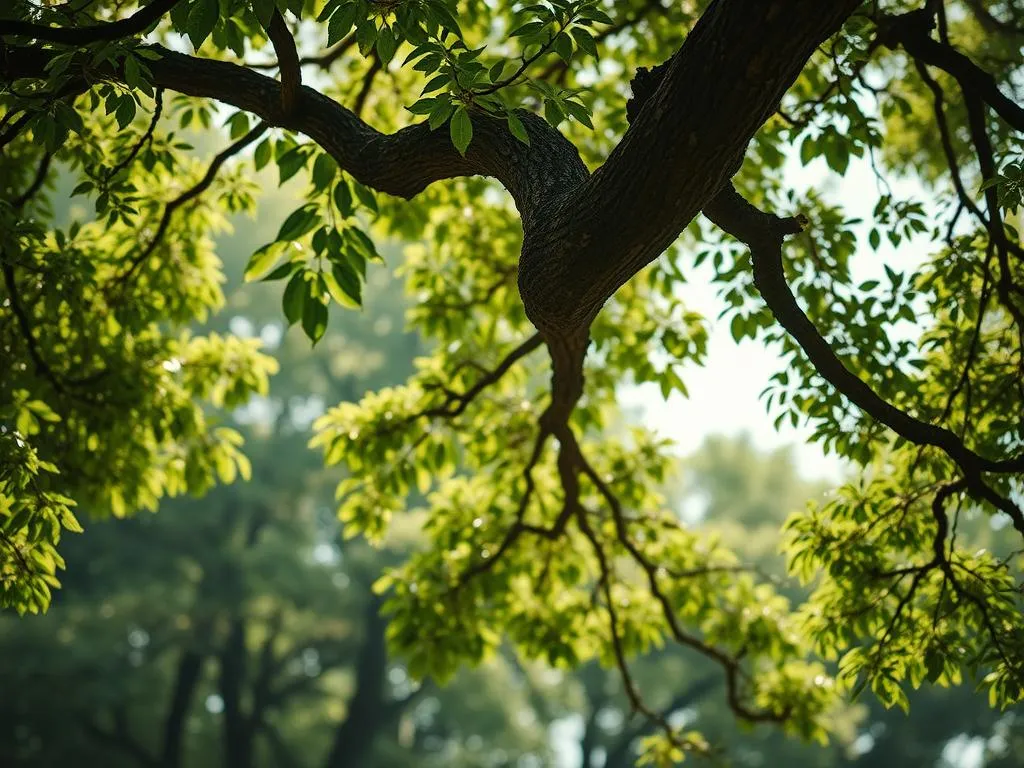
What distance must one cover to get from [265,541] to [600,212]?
2229 cm

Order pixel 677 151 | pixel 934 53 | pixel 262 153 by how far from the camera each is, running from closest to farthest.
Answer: pixel 677 151, pixel 262 153, pixel 934 53

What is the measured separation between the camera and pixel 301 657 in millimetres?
25281

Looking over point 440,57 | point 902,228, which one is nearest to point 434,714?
point 902,228

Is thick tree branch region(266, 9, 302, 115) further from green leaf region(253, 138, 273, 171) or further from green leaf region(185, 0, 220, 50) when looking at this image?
green leaf region(253, 138, 273, 171)

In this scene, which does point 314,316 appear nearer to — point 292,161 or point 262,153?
point 292,161

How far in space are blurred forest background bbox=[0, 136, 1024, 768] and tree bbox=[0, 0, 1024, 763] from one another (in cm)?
1272

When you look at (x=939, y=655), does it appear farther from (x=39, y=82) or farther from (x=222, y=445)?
(x=39, y=82)

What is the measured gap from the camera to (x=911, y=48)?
4254mm

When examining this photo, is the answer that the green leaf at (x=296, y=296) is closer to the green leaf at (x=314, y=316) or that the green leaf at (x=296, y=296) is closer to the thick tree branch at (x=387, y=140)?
the green leaf at (x=314, y=316)

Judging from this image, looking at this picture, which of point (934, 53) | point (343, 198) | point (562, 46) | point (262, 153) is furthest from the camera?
point (934, 53)

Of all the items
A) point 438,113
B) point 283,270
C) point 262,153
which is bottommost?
point 438,113

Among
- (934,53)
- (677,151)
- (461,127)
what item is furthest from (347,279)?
(934,53)

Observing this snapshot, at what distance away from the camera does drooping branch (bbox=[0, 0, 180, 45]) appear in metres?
2.53

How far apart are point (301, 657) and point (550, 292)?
987 inches
